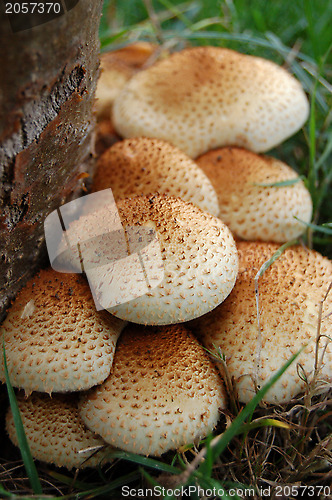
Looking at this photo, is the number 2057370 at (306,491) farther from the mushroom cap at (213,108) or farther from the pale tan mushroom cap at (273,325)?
the mushroom cap at (213,108)

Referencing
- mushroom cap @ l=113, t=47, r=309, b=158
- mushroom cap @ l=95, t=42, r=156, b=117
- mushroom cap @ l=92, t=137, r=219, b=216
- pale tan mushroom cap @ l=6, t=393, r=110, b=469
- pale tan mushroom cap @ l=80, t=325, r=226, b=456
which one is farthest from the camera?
mushroom cap @ l=95, t=42, r=156, b=117

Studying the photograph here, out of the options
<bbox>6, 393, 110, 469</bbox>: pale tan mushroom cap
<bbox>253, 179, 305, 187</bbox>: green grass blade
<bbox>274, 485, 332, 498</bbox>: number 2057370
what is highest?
<bbox>253, 179, 305, 187</bbox>: green grass blade

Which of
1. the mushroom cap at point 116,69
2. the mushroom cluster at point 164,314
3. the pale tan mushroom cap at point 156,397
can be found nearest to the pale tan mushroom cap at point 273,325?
the mushroom cluster at point 164,314

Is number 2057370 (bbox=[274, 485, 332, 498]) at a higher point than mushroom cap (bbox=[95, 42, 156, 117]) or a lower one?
lower

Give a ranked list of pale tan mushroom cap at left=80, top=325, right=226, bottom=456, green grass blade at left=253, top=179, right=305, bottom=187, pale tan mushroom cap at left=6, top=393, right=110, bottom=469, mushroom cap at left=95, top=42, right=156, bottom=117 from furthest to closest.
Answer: mushroom cap at left=95, top=42, right=156, bottom=117, green grass blade at left=253, top=179, right=305, bottom=187, pale tan mushroom cap at left=6, top=393, right=110, bottom=469, pale tan mushroom cap at left=80, top=325, right=226, bottom=456

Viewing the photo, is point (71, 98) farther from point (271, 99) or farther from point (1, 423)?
point (1, 423)

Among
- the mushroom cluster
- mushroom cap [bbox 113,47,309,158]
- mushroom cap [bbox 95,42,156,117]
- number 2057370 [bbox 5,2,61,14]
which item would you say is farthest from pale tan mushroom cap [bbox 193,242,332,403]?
mushroom cap [bbox 95,42,156,117]

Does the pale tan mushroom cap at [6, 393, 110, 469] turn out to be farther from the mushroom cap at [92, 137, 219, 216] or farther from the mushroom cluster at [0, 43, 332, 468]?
the mushroom cap at [92, 137, 219, 216]
